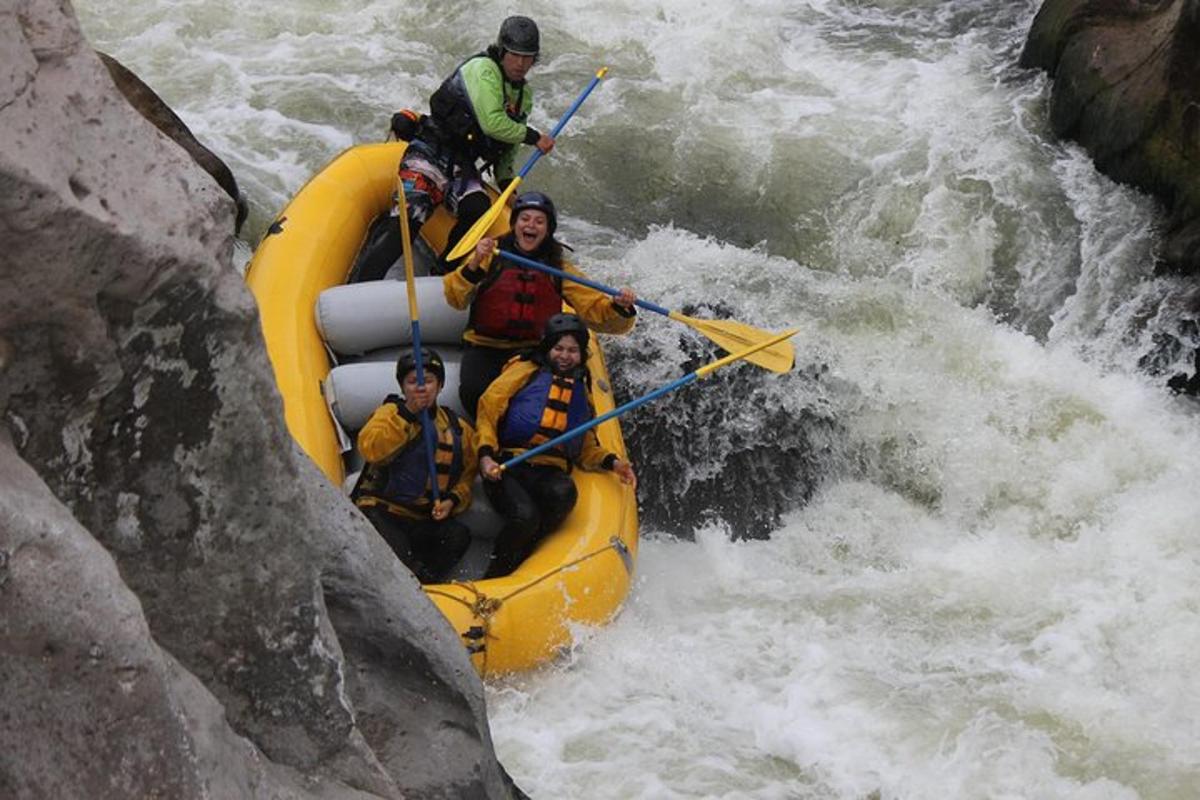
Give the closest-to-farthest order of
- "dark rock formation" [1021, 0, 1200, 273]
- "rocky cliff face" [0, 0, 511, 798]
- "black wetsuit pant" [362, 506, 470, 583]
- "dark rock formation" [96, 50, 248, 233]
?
"rocky cliff face" [0, 0, 511, 798]
"black wetsuit pant" [362, 506, 470, 583]
"dark rock formation" [96, 50, 248, 233]
"dark rock formation" [1021, 0, 1200, 273]

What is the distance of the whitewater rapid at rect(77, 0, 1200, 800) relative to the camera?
4957 mm

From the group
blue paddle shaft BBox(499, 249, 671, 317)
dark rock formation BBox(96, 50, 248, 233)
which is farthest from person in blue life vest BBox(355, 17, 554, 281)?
dark rock formation BBox(96, 50, 248, 233)

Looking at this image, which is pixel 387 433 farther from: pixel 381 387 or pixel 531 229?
pixel 531 229

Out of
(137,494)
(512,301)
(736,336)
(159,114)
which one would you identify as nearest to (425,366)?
(512,301)

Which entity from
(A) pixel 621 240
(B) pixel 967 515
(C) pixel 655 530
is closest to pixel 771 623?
(C) pixel 655 530

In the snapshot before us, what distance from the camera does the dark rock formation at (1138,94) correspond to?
292 inches

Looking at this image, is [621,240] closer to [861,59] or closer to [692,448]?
[692,448]

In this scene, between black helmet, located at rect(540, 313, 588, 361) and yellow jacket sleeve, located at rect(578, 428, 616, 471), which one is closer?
black helmet, located at rect(540, 313, 588, 361)

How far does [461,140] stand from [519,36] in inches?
23.1

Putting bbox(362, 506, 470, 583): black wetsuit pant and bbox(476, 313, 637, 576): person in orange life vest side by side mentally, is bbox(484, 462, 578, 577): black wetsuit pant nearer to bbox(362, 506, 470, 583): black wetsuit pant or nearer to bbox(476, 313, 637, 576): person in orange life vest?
bbox(476, 313, 637, 576): person in orange life vest

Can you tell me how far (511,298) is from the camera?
19.0 feet

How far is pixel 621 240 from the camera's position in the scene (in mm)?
8094

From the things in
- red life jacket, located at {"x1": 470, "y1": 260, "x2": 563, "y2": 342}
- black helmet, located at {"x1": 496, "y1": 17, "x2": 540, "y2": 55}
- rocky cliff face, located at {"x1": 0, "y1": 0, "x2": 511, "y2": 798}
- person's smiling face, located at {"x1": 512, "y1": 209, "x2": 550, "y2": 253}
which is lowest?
red life jacket, located at {"x1": 470, "y1": 260, "x2": 563, "y2": 342}

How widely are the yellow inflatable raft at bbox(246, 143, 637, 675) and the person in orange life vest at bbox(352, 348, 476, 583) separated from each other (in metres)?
0.16
